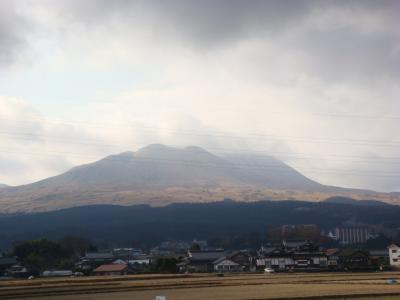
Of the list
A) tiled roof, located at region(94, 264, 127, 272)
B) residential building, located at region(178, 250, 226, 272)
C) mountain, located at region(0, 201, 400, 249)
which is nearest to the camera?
tiled roof, located at region(94, 264, 127, 272)

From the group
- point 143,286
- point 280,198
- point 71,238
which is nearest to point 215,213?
point 280,198

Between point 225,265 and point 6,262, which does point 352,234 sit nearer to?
point 225,265

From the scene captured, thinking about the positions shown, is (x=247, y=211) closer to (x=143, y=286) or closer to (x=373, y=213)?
(x=373, y=213)

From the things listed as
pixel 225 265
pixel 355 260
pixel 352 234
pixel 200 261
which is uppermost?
pixel 352 234

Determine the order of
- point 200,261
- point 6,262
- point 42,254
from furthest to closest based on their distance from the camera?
point 42,254
point 200,261
point 6,262

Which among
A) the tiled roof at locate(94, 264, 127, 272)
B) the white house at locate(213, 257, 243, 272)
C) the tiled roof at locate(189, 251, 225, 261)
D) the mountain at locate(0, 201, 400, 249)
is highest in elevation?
the mountain at locate(0, 201, 400, 249)

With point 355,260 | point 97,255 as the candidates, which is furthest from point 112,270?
point 355,260

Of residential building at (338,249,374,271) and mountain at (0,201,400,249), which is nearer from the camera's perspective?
residential building at (338,249,374,271)

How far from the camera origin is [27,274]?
6194 cm

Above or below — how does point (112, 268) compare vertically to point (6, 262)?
below

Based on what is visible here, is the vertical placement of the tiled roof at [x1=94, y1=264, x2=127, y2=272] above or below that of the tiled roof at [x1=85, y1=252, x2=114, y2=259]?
below

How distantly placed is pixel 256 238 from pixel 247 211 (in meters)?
44.6

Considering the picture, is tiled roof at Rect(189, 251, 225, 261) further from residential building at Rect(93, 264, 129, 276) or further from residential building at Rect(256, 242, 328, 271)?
residential building at Rect(93, 264, 129, 276)

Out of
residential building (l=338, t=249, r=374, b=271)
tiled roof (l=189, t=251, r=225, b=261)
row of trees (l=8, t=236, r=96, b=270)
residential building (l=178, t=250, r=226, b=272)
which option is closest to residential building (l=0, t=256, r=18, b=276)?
row of trees (l=8, t=236, r=96, b=270)
